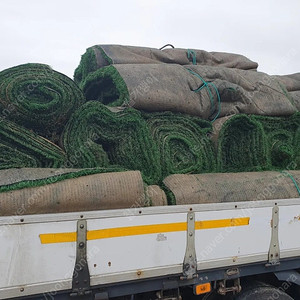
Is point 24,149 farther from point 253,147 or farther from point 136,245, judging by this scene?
point 253,147

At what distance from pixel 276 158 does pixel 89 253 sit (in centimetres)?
182

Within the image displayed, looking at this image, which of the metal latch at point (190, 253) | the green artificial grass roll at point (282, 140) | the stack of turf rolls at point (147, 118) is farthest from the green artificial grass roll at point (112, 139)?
the green artificial grass roll at point (282, 140)

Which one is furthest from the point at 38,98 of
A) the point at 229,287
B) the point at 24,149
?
the point at 229,287

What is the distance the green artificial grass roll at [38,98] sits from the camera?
2340mm

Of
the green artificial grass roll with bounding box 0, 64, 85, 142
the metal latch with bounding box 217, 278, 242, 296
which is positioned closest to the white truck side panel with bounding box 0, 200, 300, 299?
the metal latch with bounding box 217, 278, 242, 296

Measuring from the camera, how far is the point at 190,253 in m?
1.96

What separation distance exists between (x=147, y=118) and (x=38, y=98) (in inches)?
32.5

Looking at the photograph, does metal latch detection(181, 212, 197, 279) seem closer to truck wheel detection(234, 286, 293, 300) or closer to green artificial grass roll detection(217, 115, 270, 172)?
truck wheel detection(234, 286, 293, 300)

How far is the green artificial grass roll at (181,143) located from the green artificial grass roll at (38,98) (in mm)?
623

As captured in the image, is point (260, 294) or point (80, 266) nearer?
point (80, 266)

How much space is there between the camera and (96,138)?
2.46 metres

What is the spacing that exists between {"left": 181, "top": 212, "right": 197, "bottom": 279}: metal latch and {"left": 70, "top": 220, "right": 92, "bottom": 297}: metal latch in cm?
57

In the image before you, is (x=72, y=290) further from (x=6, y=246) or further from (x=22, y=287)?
(x=6, y=246)

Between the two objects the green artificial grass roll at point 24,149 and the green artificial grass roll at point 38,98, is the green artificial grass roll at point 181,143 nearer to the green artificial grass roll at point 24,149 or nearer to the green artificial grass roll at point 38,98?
the green artificial grass roll at point 38,98
